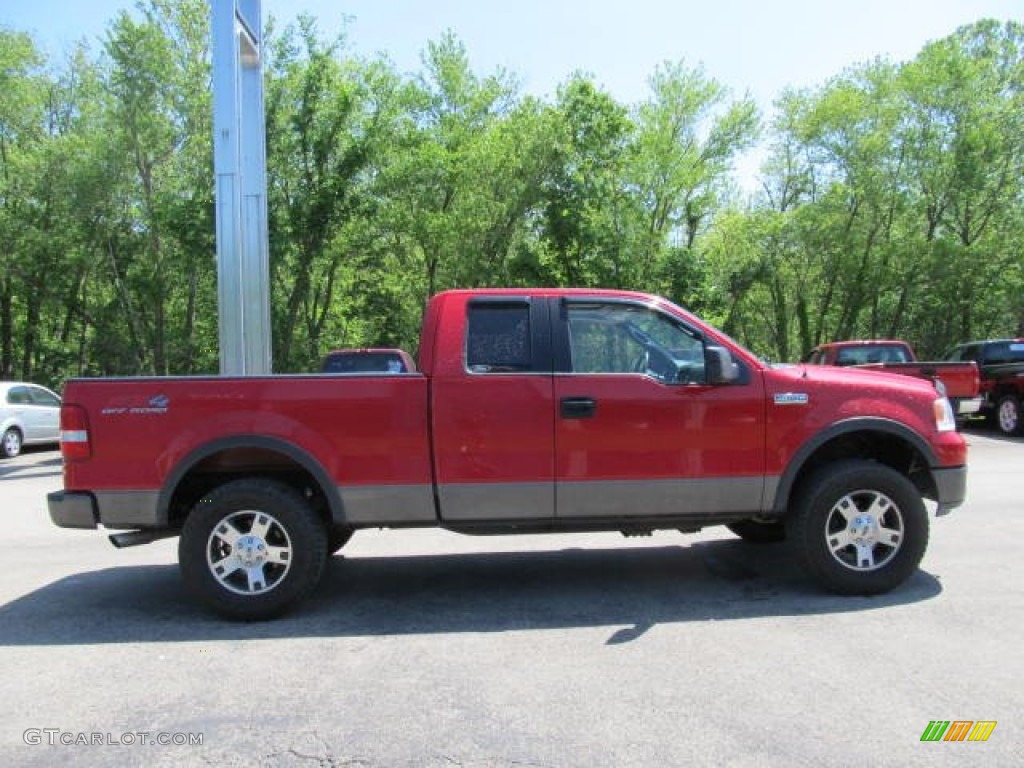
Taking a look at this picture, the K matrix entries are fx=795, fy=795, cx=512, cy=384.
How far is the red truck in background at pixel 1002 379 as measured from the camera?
51.7 feet

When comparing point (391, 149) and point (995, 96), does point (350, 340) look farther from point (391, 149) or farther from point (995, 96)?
point (995, 96)

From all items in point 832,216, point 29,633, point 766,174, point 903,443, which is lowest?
point 29,633

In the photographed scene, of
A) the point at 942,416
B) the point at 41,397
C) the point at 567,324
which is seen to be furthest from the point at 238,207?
the point at 41,397

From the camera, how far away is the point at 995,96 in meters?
28.1

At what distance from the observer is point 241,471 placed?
17.2 feet

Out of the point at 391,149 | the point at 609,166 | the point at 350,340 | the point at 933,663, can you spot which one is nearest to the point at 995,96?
the point at 609,166

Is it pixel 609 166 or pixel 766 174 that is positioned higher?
pixel 766 174

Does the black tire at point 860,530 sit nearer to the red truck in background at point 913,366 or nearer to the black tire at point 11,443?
the red truck in background at point 913,366

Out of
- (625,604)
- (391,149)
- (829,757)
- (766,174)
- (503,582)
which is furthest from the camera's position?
(766,174)

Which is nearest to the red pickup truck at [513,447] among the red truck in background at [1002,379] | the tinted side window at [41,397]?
the red truck in background at [1002,379]

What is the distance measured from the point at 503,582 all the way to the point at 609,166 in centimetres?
1951

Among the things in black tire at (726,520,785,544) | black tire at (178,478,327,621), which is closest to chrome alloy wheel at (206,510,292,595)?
black tire at (178,478,327,621)

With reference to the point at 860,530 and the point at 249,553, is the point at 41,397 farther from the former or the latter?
the point at 860,530
